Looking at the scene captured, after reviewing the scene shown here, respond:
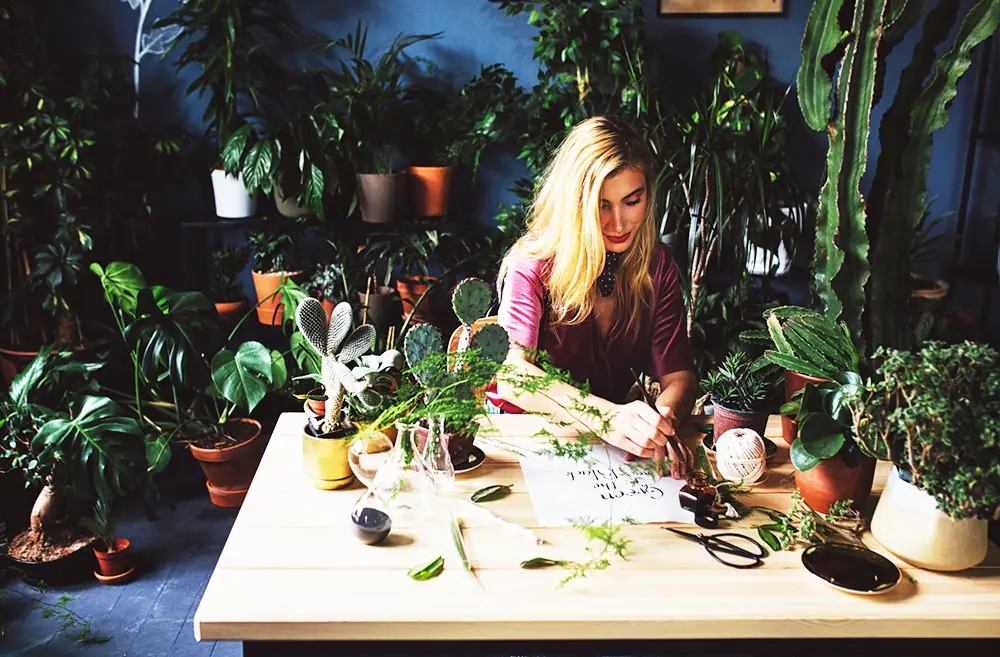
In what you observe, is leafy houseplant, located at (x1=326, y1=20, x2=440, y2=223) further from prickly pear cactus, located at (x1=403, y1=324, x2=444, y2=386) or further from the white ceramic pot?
prickly pear cactus, located at (x1=403, y1=324, x2=444, y2=386)

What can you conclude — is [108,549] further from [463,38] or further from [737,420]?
[463,38]

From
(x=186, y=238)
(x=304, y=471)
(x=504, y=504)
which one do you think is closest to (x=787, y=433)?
(x=504, y=504)

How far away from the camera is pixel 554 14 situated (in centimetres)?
312

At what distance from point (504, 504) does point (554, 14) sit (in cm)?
224

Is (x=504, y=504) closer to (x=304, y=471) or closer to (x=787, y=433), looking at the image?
(x=304, y=471)

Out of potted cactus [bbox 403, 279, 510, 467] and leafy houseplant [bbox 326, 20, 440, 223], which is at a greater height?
leafy houseplant [bbox 326, 20, 440, 223]

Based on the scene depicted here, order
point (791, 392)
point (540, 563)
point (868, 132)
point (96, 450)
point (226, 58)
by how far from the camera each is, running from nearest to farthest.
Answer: point (540, 563)
point (868, 132)
point (791, 392)
point (96, 450)
point (226, 58)

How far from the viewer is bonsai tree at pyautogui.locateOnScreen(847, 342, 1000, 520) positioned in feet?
3.70

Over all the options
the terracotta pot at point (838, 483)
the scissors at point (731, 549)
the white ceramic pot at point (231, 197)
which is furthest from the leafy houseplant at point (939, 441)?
the white ceramic pot at point (231, 197)

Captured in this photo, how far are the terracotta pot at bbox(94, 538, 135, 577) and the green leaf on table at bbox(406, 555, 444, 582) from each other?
165cm

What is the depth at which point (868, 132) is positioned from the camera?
138cm

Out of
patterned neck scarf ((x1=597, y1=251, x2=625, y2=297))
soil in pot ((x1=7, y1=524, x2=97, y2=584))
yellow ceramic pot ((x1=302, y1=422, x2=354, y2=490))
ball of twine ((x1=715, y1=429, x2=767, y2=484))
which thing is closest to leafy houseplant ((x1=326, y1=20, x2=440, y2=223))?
patterned neck scarf ((x1=597, y1=251, x2=625, y2=297))

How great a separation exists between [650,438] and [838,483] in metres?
0.31

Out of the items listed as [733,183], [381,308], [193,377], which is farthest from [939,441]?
[381,308]
